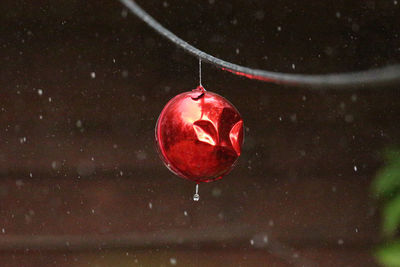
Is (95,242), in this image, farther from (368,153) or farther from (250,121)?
(368,153)

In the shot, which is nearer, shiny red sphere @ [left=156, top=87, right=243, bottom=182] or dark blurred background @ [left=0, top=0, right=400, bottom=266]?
shiny red sphere @ [left=156, top=87, right=243, bottom=182]

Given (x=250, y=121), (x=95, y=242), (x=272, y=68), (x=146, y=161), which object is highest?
(x=272, y=68)

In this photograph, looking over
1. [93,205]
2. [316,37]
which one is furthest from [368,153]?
[93,205]

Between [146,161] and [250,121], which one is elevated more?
[250,121]

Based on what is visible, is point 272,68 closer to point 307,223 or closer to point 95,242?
point 307,223

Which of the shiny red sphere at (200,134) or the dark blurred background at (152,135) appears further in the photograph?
the dark blurred background at (152,135)
